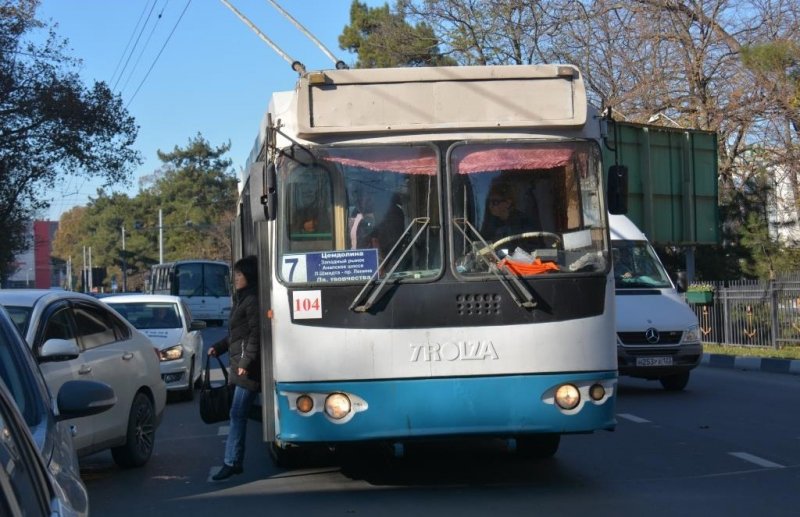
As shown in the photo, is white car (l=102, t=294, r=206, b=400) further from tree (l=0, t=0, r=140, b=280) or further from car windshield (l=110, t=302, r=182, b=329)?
tree (l=0, t=0, r=140, b=280)

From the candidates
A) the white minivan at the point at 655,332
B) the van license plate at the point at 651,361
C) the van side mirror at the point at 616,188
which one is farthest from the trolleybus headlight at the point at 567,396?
the van license plate at the point at 651,361


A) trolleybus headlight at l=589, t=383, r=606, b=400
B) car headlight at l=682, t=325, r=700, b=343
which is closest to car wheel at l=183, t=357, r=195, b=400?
car headlight at l=682, t=325, r=700, b=343

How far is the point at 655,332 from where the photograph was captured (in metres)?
14.5

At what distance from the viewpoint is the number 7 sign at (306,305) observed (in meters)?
7.29

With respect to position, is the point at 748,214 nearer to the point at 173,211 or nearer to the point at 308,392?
the point at 308,392

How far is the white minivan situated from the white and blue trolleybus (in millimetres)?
7096

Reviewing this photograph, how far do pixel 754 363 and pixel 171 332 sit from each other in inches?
417

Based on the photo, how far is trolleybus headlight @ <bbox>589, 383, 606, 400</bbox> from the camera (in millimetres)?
7414

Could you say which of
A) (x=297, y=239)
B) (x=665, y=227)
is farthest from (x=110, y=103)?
(x=297, y=239)

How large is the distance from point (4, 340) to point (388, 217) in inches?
135

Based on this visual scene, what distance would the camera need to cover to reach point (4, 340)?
172 inches

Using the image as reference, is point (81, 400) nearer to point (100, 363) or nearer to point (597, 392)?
point (597, 392)

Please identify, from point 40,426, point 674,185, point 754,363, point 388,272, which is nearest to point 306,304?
point 388,272

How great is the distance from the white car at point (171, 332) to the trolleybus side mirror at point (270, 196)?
8.18 meters
